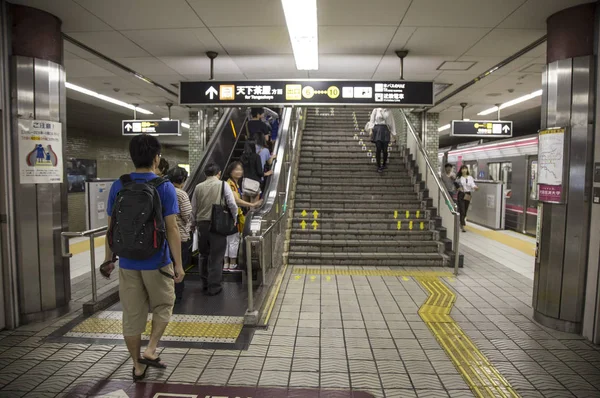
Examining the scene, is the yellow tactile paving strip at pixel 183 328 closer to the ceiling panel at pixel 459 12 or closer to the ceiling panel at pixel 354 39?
the ceiling panel at pixel 354 39

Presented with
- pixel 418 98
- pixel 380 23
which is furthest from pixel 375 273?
pixel 380 23

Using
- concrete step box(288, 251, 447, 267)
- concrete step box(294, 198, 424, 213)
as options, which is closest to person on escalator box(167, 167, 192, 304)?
concrete step box(288, 251, 447, 267)

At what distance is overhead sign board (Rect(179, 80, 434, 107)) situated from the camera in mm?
5008

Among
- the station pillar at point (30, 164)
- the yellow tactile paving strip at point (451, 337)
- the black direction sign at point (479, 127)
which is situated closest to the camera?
the yellow tactile paving strip at point (451, 337)

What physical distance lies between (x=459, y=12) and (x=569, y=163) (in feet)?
5.91

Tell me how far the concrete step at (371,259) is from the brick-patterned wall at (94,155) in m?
6.74

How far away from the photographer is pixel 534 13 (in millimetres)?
3766

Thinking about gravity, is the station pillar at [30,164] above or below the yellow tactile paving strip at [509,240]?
above

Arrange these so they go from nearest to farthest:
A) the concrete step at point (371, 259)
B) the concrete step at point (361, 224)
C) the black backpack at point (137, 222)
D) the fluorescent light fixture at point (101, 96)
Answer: the black backpack at point (137, 222) < the concrete step at point (371, 259) < the concrete step at point (361, 224) < the fluorescent light fixture at point (101, 96)

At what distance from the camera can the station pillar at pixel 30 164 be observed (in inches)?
138

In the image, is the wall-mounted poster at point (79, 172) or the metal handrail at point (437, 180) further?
the wall-mounted poster at point (79, 172)

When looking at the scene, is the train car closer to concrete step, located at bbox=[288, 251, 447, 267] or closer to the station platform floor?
concrete step, located at bbox=[288, 251, 447, 267]

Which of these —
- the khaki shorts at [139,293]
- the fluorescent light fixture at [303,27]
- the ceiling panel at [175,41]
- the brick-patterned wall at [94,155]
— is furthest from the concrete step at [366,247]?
the brick-patterned wall at [94,155]

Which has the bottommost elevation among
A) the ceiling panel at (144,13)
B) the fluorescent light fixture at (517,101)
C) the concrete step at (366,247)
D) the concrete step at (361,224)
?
the concrete step at (366,247)
